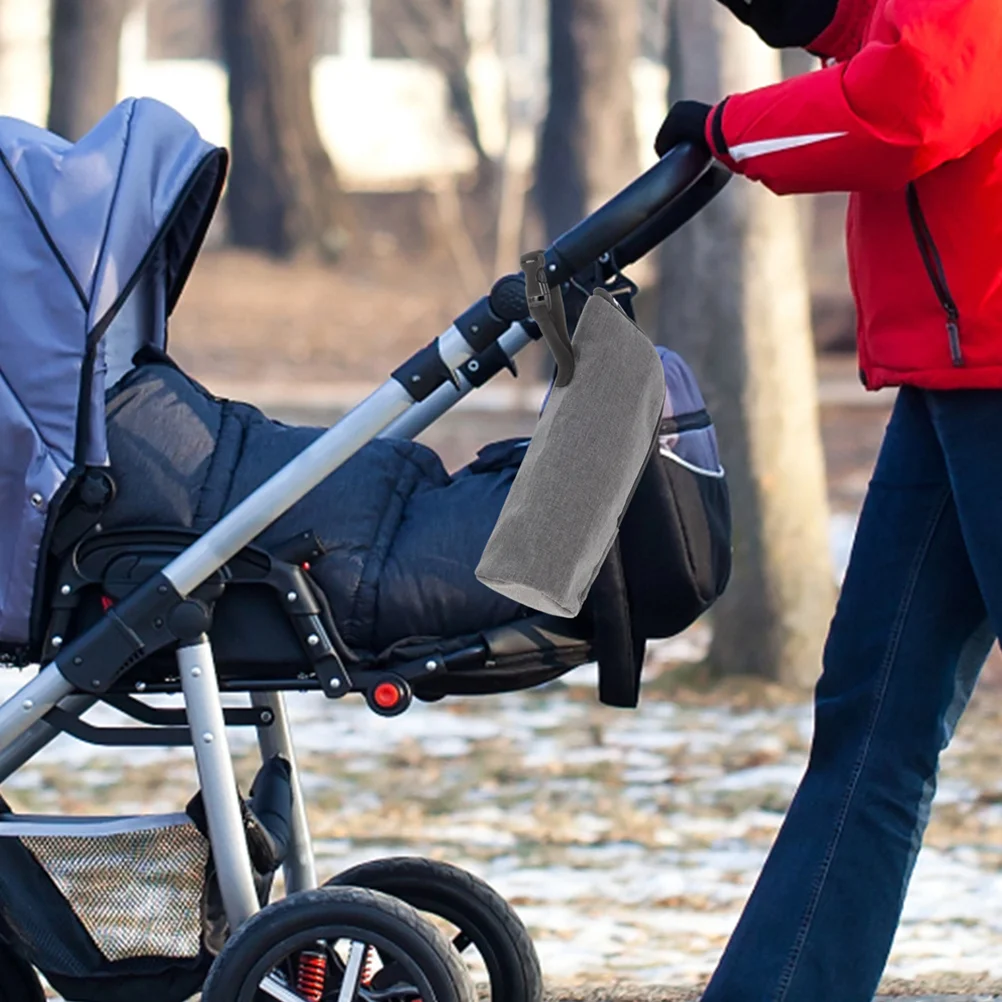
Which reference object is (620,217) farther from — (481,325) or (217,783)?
(217,783)

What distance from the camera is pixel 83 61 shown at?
1298cm

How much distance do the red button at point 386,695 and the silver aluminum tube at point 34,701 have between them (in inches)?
18.1

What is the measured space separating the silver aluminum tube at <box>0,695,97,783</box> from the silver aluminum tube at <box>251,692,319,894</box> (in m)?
0.34

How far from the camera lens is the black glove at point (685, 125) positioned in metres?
2.85

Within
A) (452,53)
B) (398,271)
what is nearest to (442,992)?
(452,53)

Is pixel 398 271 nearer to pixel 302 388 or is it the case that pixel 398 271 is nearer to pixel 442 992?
pixel 302 388

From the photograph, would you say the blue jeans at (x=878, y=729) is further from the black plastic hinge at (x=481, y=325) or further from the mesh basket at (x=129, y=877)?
the mesh basket at (x=129, y=877)

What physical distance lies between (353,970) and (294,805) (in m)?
0.43

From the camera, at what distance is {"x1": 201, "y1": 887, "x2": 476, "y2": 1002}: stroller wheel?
2910mm

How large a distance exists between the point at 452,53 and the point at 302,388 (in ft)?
16.3

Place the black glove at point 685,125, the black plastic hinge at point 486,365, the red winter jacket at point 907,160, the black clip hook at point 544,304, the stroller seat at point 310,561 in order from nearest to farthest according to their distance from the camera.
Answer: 1. the red winter jacket at point 907,160
2. the black clip hook at point 544,304
3. the black glove at point 685,125
4. the stroller seat at point 310,561
5. the black plastic hinge at point 486,365

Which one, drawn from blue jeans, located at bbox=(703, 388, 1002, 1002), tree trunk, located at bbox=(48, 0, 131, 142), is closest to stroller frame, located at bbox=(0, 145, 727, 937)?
blue jeans, located at bbox=(703, 388, 1002, 1002)

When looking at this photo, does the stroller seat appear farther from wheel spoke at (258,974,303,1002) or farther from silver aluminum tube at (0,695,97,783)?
wheel spoke at (258,974,303,1002)

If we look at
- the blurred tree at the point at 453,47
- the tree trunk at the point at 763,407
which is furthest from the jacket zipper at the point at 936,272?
the blurred tree at the point at 453,47
